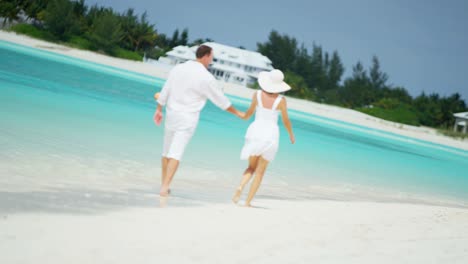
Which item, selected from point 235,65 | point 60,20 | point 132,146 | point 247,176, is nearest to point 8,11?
point 60,20

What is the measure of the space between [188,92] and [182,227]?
1593 mm

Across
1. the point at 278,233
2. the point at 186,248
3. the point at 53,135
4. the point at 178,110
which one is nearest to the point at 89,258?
the point at 186,248

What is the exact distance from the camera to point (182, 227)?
3926mm

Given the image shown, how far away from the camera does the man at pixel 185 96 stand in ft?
16.6

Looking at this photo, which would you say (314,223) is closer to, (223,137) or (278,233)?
(278,233)

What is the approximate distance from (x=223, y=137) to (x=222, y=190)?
7.30 metres

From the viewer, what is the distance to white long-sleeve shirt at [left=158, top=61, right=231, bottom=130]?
16.5 ft

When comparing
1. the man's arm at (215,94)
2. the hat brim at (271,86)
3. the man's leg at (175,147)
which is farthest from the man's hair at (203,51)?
the man's leg at (175,147)

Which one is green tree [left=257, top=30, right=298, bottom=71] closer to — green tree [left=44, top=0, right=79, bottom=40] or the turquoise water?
green tree [left=44, top=0, right=79, bottom=40]

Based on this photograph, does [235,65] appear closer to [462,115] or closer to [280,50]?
[280,50]

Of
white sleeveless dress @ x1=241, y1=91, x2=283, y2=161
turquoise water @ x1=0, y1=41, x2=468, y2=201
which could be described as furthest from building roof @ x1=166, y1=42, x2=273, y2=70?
white sleeveless dress @ x1=241, y1=91, x2=283, y2=161

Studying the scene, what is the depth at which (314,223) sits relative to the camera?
15.8 ft

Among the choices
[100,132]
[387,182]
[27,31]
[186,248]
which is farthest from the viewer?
[27,31]

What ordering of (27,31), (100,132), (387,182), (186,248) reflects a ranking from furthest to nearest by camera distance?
(27,31) → (387,182) → (100,132) → (186,248)
